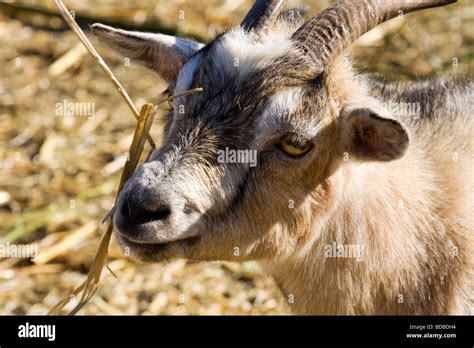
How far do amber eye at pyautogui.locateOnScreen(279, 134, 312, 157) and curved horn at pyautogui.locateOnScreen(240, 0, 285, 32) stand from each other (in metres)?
0.84

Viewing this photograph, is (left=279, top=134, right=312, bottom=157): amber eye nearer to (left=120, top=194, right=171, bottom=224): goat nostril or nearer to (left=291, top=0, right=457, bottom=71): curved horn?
(left=291, top=0, right=457, bottom=71): curved horn

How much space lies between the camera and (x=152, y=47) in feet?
19.4

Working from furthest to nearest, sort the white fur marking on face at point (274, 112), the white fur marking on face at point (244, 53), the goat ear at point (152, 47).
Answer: the goat ear at point (152, 47) → the white fur marking on face at point (244, 53) → the white fur marking on face at point (274, 112)

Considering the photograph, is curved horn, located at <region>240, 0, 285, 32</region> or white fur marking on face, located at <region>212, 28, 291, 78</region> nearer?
white fur marking on face, located at <region>212, 28, 291, 78</region>

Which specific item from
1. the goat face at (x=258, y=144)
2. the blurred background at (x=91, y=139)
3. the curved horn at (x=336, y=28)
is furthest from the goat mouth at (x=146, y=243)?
the blurred background at (x=91, y=139)

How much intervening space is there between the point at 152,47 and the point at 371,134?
1.67 metres

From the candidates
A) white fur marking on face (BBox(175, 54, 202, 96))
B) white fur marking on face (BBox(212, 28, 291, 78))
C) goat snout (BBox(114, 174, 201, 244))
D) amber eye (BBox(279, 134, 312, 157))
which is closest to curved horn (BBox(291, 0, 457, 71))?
white fur marking on face (BBox(212, 28, 291, 78))

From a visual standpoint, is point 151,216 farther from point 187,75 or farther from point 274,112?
point 187,75

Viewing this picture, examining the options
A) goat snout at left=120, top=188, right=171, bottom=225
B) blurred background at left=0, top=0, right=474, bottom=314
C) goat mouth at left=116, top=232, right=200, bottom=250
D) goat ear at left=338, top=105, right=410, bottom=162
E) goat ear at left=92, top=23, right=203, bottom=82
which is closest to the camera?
goat snout at left=120, top=188, right=171, bottom=225

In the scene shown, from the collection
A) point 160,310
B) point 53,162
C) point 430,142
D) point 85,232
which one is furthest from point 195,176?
point 53,162

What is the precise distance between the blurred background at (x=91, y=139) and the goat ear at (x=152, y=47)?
0.37m

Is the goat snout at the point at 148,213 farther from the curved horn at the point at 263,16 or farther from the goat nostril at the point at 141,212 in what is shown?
the curved horn at the point at 263,16

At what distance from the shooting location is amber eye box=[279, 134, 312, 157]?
5.12m

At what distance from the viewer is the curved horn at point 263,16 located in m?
5.59
